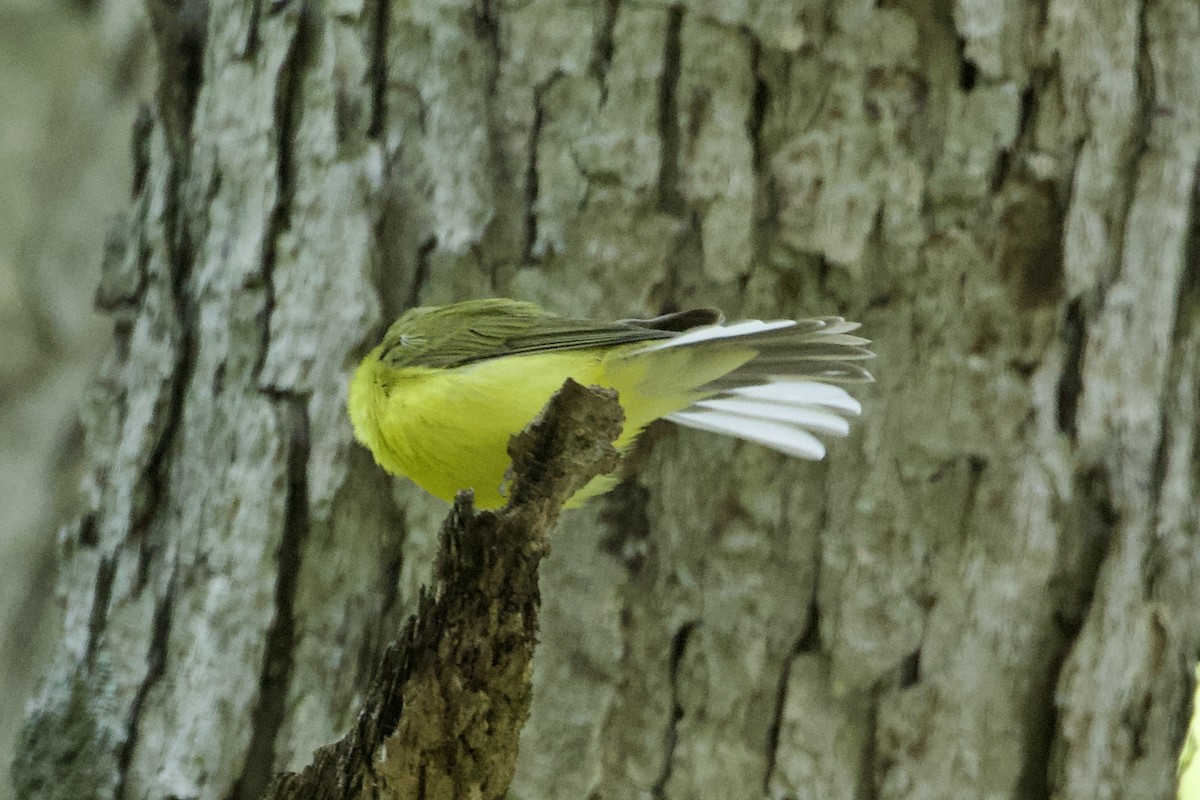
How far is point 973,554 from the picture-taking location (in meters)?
2.38

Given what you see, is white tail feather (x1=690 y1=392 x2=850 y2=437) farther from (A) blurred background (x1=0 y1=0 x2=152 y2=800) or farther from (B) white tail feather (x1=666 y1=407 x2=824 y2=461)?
(A) blurred background (x1=0 y1=0 x2=152 y2=800)

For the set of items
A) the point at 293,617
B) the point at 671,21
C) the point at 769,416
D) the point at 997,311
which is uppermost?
the point at 671,21

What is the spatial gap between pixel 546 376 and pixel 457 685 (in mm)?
870

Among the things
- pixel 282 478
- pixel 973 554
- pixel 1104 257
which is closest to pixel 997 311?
pixel 1104 257

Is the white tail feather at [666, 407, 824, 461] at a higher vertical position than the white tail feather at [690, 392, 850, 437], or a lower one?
lower

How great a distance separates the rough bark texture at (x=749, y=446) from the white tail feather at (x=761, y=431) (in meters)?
0.05

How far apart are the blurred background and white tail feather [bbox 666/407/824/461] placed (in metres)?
2.70

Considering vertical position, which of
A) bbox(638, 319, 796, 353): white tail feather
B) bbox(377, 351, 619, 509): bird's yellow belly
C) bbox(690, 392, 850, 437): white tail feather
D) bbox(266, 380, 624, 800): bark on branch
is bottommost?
bbox(266, 380, 624, 800): bark on branch

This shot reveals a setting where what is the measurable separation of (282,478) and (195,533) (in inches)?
9.6

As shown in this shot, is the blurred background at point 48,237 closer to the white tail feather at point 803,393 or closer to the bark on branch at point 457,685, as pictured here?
the white tail feather at point 803,393

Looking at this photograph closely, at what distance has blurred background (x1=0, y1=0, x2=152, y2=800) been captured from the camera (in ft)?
13.9

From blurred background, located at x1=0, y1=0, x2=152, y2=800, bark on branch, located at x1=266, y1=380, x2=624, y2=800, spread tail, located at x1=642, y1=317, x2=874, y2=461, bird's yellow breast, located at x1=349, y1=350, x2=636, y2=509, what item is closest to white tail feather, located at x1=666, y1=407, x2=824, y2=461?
spread tail, located at x1=642, y1=317, x2=874, y2=461

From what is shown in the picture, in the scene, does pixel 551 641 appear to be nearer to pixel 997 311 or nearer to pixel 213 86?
pixel 997 311

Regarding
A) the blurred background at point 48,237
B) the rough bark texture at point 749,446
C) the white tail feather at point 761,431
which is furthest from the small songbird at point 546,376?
the blurred background at point 48,237
